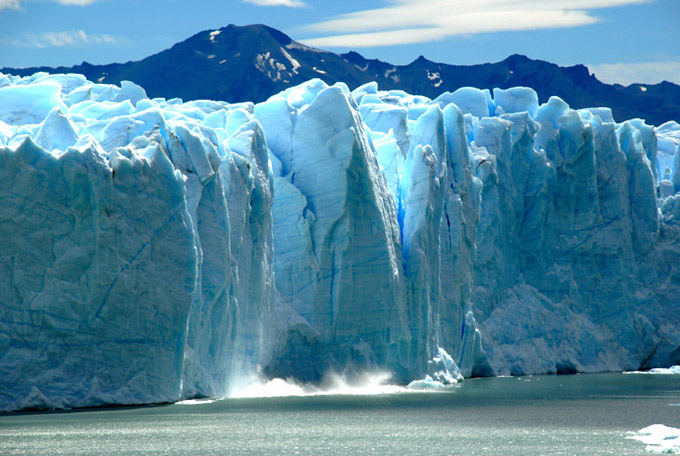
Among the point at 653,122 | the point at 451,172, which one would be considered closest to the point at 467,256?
the point at 451,172

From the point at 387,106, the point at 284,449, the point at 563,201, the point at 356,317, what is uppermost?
the point at 387,106

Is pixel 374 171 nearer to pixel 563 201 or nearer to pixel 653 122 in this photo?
pixel 563 201

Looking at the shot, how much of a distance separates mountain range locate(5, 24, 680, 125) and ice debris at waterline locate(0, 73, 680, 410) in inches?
1011

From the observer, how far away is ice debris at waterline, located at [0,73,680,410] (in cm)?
2169

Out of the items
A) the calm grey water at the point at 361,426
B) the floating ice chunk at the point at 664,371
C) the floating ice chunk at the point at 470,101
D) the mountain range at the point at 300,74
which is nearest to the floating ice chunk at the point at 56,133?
the calm grey water at the point at 361,426

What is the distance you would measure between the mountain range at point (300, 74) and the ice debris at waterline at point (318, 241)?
2569cm

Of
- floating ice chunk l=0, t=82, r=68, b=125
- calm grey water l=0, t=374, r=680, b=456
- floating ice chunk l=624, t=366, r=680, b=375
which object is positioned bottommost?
calm grey water l=0, t=374, r=680, b=456

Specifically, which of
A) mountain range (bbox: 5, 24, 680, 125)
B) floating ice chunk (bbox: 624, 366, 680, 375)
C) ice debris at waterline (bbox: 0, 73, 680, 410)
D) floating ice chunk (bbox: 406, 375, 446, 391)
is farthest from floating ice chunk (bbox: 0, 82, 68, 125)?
mountain range (bbox: 5, 24, 680, 125)

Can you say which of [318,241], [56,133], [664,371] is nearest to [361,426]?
[318,241]

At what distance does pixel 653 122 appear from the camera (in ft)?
225

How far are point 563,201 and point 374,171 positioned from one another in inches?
421

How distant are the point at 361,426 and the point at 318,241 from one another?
7.84 metres

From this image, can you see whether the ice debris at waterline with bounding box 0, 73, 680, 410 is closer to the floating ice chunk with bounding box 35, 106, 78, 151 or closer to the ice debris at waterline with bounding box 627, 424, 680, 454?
the floating ice chunk with bounding box 35, 106, 78, 151

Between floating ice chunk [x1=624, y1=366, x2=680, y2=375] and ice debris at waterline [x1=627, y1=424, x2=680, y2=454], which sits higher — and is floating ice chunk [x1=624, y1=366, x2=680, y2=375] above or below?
above
